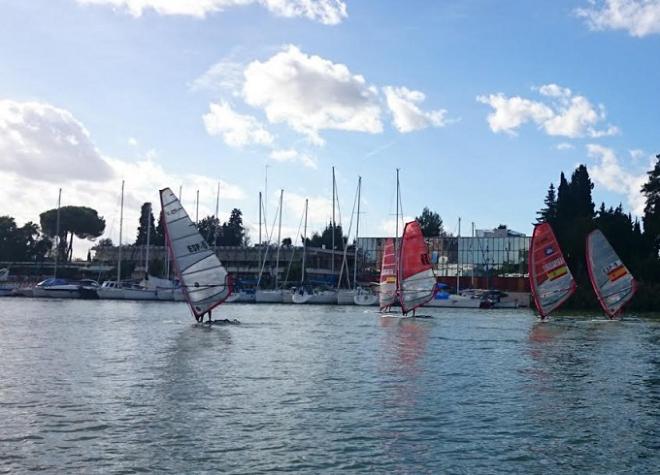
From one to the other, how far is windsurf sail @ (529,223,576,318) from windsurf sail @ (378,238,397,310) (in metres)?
13.8

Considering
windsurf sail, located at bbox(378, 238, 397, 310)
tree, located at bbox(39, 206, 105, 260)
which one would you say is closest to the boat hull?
windsurf sail, located at bbox(378, 238, 397, 310)

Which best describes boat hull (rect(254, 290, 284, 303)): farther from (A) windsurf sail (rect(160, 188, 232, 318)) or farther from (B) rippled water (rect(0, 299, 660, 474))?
(B) rippled water (rect(0, 299, 660, 474))

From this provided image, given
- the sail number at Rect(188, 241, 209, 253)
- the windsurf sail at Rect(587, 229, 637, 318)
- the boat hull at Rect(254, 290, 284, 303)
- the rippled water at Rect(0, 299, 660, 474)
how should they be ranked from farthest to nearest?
the boat hull at Rect(254, 290, 284, 303), the windsurf sail at Rect(587, 229, 637, 318), the sail number at Rect(188, 241, 209, 253), the rippled water at Rect(0, 299, 660, 474)

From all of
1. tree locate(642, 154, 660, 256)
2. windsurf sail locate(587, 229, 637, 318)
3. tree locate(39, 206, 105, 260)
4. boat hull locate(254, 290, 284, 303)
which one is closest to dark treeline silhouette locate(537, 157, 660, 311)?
tree locate(642, 154, 660, 256)

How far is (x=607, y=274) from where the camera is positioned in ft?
212

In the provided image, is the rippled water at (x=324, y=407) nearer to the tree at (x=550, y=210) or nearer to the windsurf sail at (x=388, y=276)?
the windsurf sail at (x=388, y=276)

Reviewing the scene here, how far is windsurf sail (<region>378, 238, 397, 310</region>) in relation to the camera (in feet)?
237

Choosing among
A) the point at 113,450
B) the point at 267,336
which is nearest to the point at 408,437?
the point at 113,450

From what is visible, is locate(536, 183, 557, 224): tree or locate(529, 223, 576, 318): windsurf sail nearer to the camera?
locate(529, 223, 576, 318): windsurf sail

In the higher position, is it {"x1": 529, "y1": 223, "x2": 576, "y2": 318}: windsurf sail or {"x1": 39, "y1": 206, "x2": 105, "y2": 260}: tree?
{"x1": 39, "y1": 206, "x2": 105, "y2": 260}: tree

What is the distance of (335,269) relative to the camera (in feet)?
542

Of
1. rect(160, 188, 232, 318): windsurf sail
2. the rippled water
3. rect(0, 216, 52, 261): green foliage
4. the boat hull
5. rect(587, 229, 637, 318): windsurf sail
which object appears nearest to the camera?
the rippled water

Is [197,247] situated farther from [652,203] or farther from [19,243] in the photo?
[19,243]

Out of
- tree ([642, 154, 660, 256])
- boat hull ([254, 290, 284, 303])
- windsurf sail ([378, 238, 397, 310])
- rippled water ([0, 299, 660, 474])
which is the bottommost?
rippled water ([0, 299, 660, 474])
